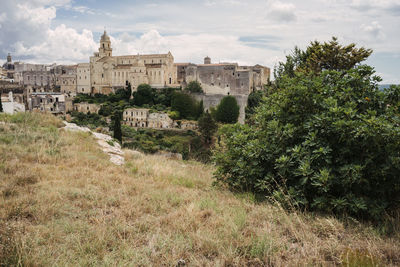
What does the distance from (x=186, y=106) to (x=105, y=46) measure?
83.2 feet

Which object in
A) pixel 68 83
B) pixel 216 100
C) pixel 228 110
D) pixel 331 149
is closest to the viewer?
pixel 331 149

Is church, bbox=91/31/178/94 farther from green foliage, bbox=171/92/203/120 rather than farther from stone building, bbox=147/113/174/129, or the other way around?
stone building, bbox=147/113/174/129

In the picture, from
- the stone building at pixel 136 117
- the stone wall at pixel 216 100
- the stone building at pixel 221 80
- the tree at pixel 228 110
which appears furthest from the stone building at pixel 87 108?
the tree at pixel 228 110

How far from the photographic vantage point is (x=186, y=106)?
37969 mm

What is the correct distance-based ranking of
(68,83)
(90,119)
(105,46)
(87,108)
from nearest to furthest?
(90,119), (87,108), (105,46), (68,83)

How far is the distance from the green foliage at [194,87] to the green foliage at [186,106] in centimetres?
292

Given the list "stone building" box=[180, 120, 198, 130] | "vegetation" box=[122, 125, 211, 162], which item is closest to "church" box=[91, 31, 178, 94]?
"stone building" box=[180, 120, 198, 130]

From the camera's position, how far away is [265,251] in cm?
240

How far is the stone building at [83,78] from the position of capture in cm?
5256

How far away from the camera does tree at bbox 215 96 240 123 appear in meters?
35.7

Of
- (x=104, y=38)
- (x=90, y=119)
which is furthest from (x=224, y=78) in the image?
(x=104, y=38)

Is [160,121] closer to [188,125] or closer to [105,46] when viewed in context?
[188,125]

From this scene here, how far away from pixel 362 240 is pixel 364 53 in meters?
9.33

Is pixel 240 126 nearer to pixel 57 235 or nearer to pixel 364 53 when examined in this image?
pixel 57 235
